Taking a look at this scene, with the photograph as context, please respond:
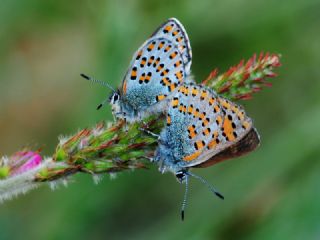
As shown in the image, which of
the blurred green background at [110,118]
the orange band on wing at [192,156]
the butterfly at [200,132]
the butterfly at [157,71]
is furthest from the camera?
the blurred green background at [110,118]

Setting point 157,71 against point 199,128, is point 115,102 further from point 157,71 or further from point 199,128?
point 199,128

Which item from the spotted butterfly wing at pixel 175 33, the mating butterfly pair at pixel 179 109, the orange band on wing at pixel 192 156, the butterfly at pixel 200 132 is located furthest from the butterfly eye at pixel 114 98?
the orange band on wing at pixel 192 156

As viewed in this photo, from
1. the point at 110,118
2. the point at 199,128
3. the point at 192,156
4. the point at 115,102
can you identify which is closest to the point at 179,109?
the point at 199,128

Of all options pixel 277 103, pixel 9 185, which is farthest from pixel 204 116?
pixel 277 103

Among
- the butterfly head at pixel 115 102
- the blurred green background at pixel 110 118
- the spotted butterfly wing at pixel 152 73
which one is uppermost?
the spotted butterfly wing at pixel 152 73

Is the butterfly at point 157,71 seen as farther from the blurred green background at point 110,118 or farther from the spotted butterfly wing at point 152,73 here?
the blurred green background at point 110,118

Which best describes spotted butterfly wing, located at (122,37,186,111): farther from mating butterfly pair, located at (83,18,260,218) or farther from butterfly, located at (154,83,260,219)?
butterfly, located at (154,83,260,219)

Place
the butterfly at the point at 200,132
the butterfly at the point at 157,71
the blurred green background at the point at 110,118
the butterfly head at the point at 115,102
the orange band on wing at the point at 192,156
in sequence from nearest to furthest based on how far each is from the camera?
the butterfly at the point at 200,132 → the orange band on wing at the point at 192,156 → the butterfly head at the point at 115,102 → the butterfly at the point at 157,71 → the blurred green background at the point at 110,118

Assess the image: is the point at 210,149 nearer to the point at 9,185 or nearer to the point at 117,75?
the point at 9,185
